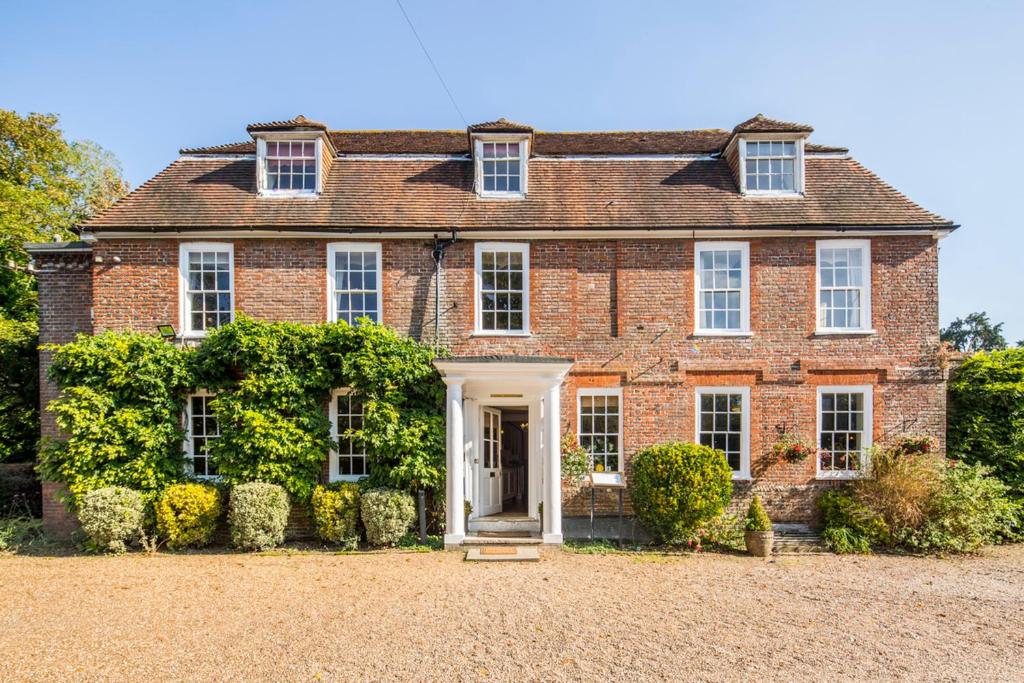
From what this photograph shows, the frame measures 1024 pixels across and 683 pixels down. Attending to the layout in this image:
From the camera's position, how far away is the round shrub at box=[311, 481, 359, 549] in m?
11.6

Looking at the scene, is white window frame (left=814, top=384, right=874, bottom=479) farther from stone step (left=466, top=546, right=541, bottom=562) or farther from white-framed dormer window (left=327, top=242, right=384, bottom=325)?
white-framed dormer window (left=327, top=242, right=384, bottom=325)

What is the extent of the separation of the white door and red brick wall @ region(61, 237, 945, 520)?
1820 millimetres

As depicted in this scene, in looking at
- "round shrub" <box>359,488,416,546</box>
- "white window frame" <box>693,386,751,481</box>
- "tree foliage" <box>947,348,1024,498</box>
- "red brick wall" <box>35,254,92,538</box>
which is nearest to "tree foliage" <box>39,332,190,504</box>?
"red brick wall" <box>35,254,92,538</box>

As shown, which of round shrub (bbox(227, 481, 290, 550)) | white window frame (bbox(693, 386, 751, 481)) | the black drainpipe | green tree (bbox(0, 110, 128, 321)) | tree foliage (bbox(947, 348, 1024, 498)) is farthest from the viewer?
green tree (bbox(0, 110, 128, 321))

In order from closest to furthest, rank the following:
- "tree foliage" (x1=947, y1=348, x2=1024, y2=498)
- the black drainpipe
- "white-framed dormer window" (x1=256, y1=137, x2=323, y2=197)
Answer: "tree foliage" (x1=947, y1=348, x2=1024, y2=498), the black drainpipe, "white-framed dormer window" (x1=256, y1=137, x2=323, y2=197)

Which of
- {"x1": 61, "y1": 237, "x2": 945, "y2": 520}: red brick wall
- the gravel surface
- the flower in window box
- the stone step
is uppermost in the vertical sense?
{"x1": 61, "y1": 237, "x2": 945, "y2": 520}: red brick wall

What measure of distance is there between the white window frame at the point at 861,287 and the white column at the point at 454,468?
7.98 meters

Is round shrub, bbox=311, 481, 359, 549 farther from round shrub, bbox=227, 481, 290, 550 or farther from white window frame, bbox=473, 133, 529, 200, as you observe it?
white window frame, bbox=473, 133, 529, 200

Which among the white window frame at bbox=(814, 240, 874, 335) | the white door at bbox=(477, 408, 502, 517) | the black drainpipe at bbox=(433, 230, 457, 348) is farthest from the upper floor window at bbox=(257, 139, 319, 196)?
the white window frame at bbox=(814, 240, 874, 335)

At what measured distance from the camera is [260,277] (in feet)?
42.9

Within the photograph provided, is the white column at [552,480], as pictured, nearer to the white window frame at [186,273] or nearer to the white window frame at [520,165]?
the white window frame at [520,165]

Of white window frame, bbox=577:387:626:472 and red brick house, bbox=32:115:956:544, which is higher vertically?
red brick house, bbox=32:115:956:544

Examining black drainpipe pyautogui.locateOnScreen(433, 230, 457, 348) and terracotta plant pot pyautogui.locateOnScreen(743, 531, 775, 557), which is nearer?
terracotta plant pot pyautogui.locateOnScreen(743, 531, 775, 557)

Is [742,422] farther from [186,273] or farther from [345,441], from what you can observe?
[186,273]
